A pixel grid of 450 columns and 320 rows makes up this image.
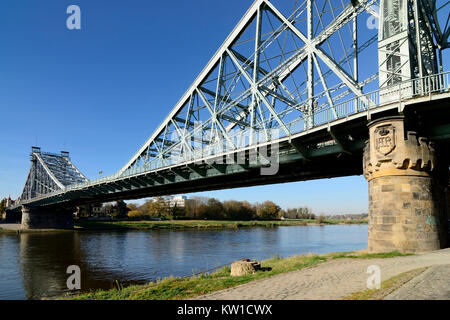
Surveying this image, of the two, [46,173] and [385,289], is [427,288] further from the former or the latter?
[46,173]

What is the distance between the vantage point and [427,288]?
6.49 metres

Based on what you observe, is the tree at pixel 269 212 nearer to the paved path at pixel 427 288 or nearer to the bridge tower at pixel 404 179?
the bridge tower at pixel 404 179

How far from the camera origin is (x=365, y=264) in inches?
408

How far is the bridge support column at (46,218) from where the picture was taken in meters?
67.6

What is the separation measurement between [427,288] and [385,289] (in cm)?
87

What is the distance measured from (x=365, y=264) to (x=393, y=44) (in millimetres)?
10916

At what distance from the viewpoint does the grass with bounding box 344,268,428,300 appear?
20.5ft

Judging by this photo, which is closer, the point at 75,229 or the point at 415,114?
the point at 415,114

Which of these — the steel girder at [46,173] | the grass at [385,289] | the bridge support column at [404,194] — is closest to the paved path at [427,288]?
the grass at [385,289]

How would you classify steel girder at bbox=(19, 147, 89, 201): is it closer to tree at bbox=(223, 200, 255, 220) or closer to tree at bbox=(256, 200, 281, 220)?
tree at bbox=(223, 200, 255, 220)

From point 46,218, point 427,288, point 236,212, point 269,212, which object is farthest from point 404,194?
point 269,212

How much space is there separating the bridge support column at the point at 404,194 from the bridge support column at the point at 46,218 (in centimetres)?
7316
